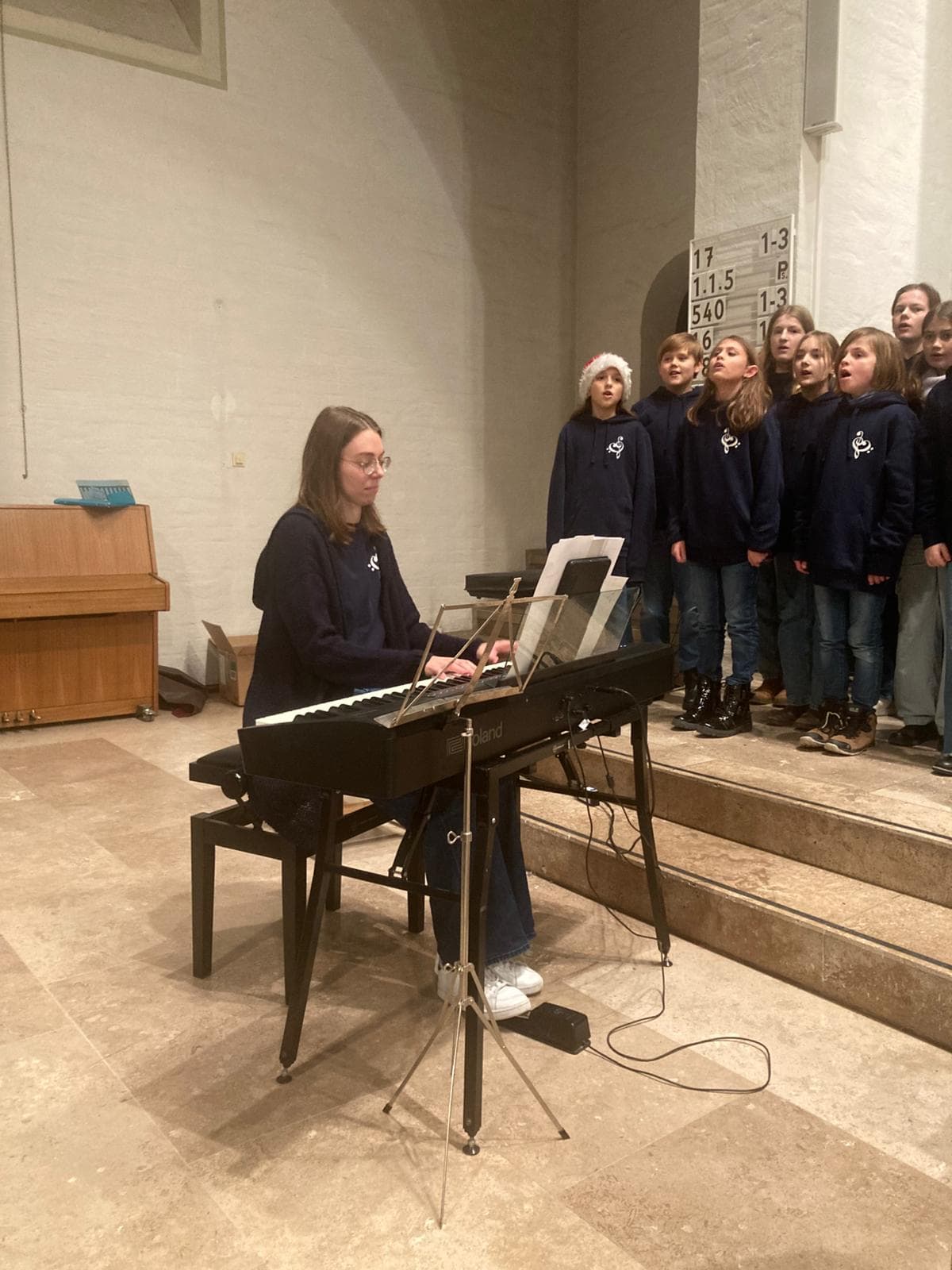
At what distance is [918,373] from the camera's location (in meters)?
3.85

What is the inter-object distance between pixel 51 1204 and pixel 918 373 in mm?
3681

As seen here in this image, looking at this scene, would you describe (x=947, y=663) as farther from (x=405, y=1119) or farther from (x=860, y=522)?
(x=405, y=1119)

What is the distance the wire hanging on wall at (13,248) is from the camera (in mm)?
5363

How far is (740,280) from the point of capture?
185 inches

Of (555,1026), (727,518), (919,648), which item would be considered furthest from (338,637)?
(919,648)

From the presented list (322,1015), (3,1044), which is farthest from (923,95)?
(3,1044)

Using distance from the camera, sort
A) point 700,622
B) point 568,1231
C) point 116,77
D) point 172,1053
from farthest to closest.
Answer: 1. point 116,77
2. point 700,622
3. point 172,1053
4. point 568,1231

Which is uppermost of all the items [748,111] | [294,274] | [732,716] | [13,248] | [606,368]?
[748,111]

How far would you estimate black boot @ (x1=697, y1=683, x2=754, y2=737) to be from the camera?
3852mm

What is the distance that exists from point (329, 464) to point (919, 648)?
2.28 meters

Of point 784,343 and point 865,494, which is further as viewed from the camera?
point 784,343

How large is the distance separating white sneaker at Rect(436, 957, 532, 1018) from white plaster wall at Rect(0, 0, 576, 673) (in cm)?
429

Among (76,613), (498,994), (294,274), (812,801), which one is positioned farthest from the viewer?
(294,274)

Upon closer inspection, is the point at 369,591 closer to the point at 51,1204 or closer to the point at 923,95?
the point at 51,1204
